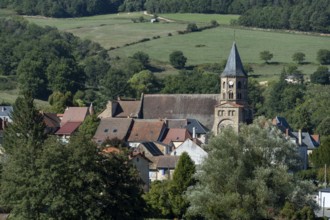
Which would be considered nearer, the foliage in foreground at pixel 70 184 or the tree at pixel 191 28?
the foliage in foreground at pixel 70 184

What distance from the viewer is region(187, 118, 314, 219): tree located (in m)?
60.1

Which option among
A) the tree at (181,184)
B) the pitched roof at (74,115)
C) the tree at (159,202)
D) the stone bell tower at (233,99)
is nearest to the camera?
the tree at (159,202)

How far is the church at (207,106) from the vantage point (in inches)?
3529

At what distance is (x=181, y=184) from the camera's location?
218 feet

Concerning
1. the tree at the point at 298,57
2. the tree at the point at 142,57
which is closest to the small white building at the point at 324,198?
the tree at the point at 298,57

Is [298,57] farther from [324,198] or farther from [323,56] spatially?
[324,198]

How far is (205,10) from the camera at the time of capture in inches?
6870

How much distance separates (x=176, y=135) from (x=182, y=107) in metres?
7.02

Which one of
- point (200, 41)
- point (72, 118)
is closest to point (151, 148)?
point (72, 118)

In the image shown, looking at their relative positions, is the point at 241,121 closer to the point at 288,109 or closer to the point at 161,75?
the point at 288,109

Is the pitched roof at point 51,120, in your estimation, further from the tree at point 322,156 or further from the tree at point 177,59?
the tree at point 177,59

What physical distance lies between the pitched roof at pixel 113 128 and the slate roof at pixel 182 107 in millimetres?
4875

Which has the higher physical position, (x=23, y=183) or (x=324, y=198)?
(x=23, y=183)

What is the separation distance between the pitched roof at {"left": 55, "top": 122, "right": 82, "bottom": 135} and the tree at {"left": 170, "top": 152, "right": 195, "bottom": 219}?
2546 centimetres
